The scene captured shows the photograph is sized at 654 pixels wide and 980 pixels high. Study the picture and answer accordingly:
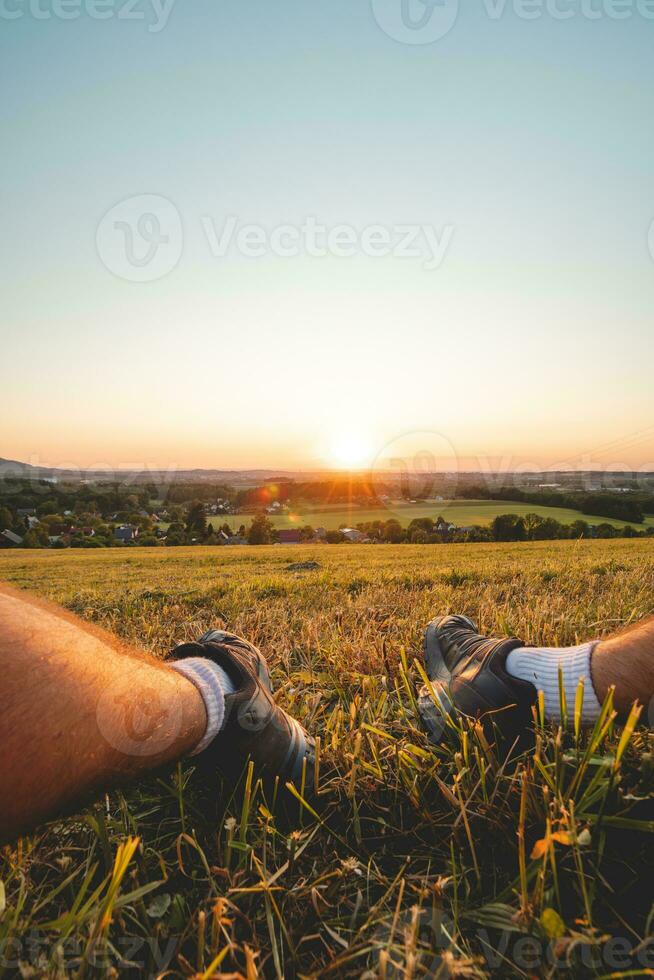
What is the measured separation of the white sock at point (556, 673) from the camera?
5.04ft

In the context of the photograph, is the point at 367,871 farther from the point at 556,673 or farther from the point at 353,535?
the point at 353,535

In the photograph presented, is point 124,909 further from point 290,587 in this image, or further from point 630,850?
point 290,587

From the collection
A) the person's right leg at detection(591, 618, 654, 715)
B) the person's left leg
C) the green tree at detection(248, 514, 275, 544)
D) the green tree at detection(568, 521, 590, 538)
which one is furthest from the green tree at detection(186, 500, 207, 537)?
the person's right leg at detection(591, 618, 654, 715)

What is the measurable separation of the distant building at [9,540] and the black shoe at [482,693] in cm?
4086

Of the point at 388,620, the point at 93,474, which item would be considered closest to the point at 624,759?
the point at 388,620

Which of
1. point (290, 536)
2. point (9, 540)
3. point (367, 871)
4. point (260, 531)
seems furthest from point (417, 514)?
point (367, 871)

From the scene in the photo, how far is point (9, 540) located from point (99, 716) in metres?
43.8

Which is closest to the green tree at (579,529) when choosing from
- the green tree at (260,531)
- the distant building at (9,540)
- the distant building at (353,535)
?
the distant building at (353,535)

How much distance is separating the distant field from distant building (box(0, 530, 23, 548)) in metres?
15.4

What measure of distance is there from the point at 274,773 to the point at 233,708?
23cm

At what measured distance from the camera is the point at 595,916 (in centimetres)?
98

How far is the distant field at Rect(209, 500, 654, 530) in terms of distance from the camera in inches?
1146

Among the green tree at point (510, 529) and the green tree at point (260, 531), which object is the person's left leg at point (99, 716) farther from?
the green tree at point (260, 531)

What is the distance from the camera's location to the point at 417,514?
32625mm
